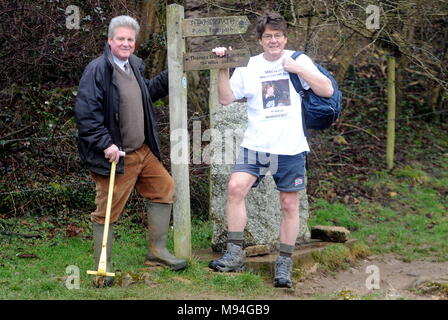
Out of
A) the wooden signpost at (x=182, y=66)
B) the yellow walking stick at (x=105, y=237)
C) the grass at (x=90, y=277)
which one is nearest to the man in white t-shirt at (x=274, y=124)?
the wooden signpost at (x=182, y=66)

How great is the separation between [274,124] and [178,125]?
92 cm

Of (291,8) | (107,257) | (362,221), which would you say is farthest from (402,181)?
(107,257)

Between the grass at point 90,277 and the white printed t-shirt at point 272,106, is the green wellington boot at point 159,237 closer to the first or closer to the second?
the grass at point 90,277

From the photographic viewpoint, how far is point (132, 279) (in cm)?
562

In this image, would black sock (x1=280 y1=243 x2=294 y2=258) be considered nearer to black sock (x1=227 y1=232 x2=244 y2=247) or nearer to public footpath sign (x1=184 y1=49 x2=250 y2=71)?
black sock (x1=227 y1=232 x2=244 y2=247)

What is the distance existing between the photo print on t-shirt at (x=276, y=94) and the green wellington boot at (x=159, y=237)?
1224 mm

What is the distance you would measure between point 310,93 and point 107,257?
6.75ft

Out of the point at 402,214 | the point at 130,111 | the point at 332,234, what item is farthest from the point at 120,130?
the point at 402,214

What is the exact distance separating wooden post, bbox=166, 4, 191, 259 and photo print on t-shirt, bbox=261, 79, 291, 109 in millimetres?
803

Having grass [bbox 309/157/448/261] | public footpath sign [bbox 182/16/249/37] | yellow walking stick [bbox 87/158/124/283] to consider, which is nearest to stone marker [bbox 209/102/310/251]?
public footpath sign [bbox 182/16/249/37]

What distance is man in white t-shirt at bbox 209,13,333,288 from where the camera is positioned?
5.63m

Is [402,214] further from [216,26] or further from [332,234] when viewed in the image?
[216,26]

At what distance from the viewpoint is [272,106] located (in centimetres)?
568
